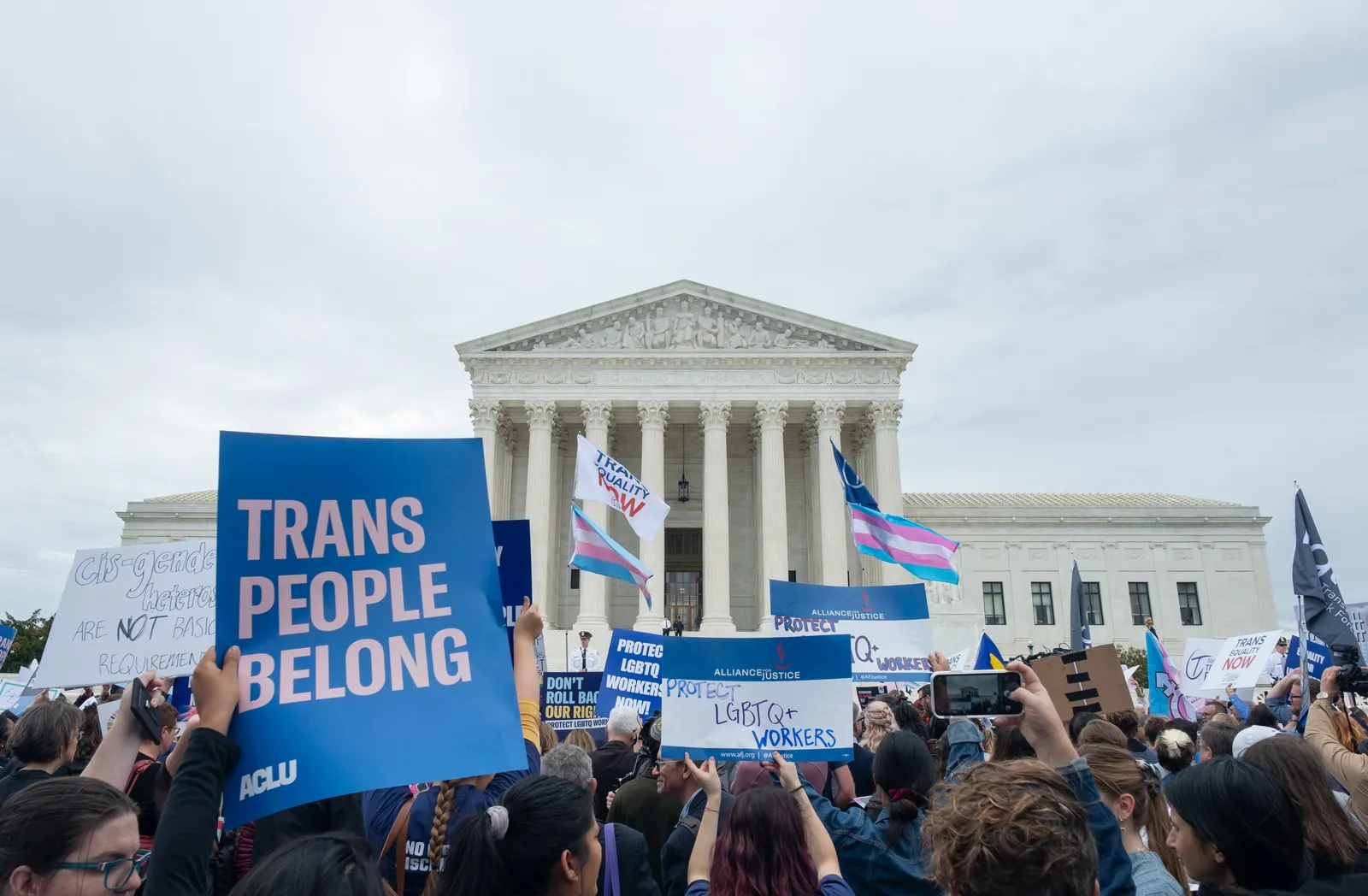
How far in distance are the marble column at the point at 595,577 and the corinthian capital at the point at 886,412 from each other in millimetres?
12299

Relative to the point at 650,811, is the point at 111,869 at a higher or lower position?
higher

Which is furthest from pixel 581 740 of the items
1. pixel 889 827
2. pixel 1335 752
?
pixel 1335 752

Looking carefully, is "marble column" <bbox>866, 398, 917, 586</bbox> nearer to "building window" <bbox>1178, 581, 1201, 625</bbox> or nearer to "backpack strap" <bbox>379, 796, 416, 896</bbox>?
"building window" <bbox>1178, 581, 1201, 625</bbox>

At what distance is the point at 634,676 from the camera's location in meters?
10.4

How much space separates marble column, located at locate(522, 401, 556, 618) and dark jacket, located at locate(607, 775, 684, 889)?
31.8 meters

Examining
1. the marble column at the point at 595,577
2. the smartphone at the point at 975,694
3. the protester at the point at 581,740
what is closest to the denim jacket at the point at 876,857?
the smartphone at the point at 975,694

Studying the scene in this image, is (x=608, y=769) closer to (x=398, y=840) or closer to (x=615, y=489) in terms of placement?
(x=398, y=840)

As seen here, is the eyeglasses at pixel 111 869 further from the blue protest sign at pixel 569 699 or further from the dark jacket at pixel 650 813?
the blue protest sign at pixel 569 699

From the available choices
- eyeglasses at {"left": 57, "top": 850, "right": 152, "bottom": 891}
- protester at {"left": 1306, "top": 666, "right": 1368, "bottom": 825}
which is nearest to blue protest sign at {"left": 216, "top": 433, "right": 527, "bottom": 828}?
eyeglasses at {"left": 57, "top": 850, "right": 152, "bottom": 891}

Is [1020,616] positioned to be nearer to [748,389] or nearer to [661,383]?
[748,389]

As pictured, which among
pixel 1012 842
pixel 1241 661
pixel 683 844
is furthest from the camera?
pixel 1241 661

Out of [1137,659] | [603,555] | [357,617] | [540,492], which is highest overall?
[540,492]

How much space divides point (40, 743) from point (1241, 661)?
16.0 meters

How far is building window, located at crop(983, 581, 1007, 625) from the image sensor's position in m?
45.6
